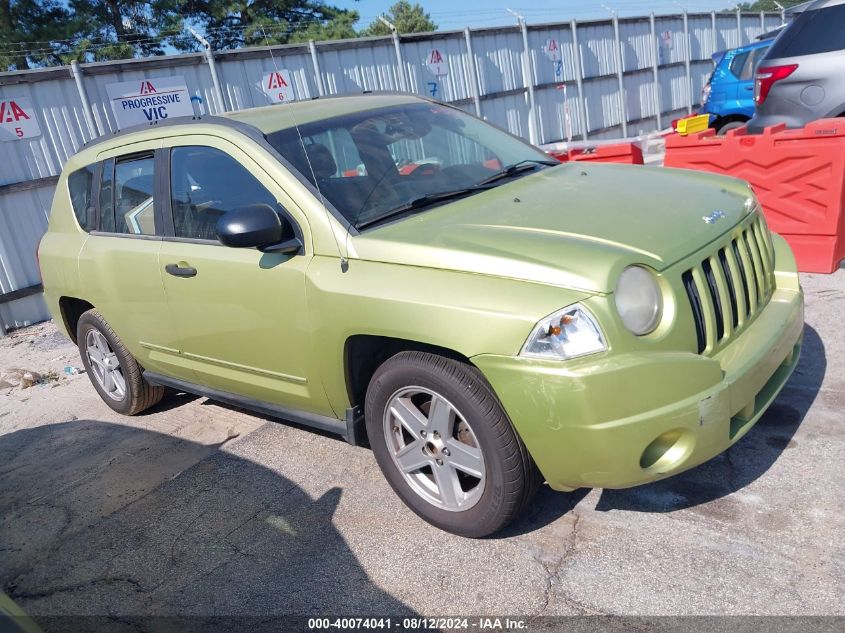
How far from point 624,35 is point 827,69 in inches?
515

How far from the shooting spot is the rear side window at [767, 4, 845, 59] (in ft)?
20.0

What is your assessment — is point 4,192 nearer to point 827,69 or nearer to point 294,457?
point 294,457

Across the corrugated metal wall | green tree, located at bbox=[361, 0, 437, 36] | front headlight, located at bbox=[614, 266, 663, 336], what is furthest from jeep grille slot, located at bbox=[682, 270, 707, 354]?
green tree, located at bbox=[361, 0, 437, 36]

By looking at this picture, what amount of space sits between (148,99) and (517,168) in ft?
23.6

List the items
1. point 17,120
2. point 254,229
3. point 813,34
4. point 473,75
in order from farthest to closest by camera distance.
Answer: point 473,75, point 17,120, point 813,34, point 254,229

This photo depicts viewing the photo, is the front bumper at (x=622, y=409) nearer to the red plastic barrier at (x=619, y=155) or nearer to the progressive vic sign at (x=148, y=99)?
the red plastic barrier at (x=619, y=155)

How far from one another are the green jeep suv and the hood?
1 centimetres

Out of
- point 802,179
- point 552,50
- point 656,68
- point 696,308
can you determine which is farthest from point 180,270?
point 656,68

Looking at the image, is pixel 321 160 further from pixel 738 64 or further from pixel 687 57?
pixel 687 57

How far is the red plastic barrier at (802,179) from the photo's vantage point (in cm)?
533

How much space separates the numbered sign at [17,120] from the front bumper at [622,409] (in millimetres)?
7691

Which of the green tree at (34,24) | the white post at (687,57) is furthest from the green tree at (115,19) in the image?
the white post at (687,57)

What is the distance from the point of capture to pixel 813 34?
6273mm

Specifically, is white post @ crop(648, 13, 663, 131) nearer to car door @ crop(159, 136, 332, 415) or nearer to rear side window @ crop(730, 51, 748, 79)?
rear side window @ crop(730, 51, 748, 79)
